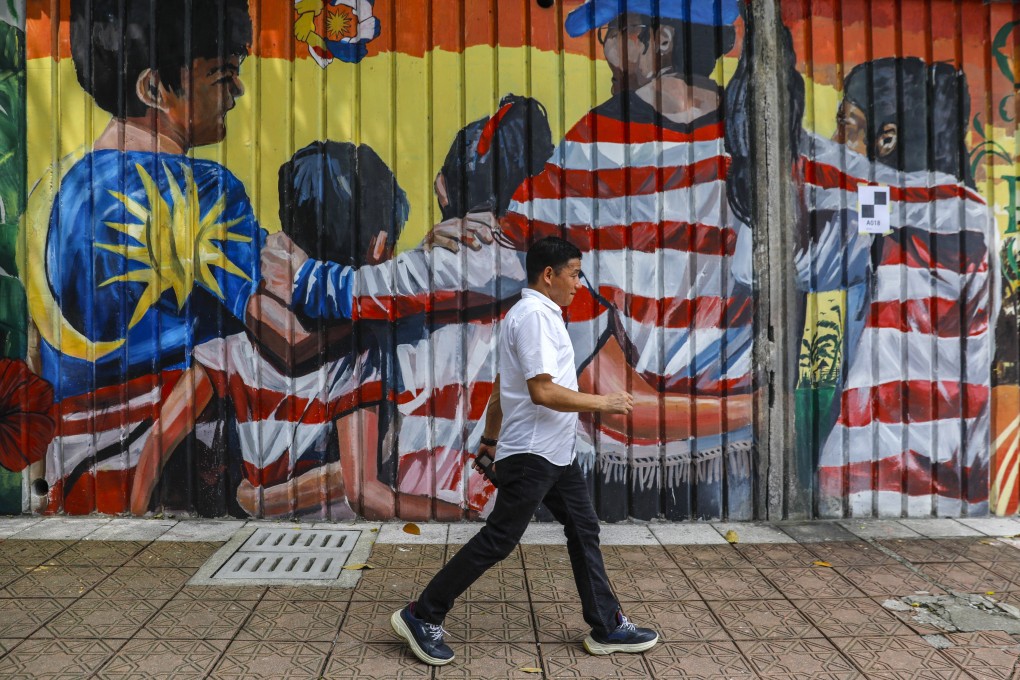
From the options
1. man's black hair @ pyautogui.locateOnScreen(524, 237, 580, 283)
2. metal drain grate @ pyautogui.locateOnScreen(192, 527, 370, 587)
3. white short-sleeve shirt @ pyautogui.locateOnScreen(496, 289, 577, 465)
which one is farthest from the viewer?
metal drain grate @ pyautogui.locateOnScreen(192, 527, 370, 587)

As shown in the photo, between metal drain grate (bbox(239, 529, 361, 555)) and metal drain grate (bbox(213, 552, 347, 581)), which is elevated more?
metal drain grate (bbox(239, 529, 361, 555))

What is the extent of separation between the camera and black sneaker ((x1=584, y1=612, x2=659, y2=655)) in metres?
3.57

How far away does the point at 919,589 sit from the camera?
4398mm

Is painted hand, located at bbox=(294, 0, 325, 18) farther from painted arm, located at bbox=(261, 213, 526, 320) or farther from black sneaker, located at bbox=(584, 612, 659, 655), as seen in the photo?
black sneaker, located at bbox=(584, 612, 659, 655)

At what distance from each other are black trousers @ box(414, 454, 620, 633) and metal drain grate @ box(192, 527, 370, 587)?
1.08 meters

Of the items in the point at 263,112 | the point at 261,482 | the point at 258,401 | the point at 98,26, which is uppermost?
the point at 98,26

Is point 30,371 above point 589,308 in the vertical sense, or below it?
below

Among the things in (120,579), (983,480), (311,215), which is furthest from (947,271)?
(120,579)

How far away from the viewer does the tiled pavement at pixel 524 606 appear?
11.4 feet

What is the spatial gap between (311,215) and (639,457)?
2828 mm

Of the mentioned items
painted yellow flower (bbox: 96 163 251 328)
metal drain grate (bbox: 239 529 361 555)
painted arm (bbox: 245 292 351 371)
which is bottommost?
metal drain grate (bbox: 239 529 361 555)

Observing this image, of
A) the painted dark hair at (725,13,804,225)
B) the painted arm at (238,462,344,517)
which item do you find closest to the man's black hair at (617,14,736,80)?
the painted dark hair at (725,13,804,225)

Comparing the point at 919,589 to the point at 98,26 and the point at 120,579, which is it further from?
the point at 98,26

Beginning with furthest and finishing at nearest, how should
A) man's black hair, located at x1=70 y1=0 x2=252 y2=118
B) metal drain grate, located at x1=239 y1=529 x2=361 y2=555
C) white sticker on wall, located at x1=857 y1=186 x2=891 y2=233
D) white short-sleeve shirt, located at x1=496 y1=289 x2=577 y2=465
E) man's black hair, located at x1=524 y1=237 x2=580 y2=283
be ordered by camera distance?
white sticker on wall, located at x1=857 y1=186 x2=891 y2=233 → man's black hair, located at x1=70 y1=0 x2=252 y2=118 → metal drain grate, located at x1=239 y1=529 x2=361 y2=555 → man's black hair, located at x1=524 y1=237 x2=580 y2=283 → white short-sleeve shirt, located at x1=496 y1=289 x2=577 y2=465
